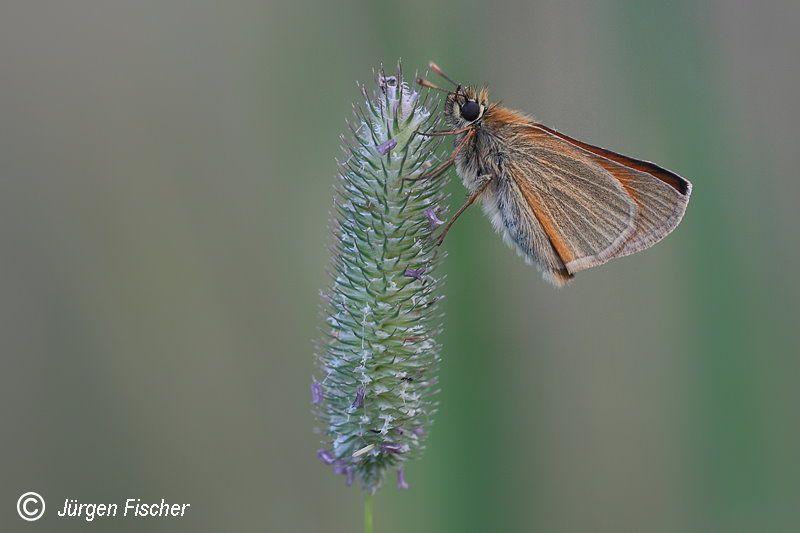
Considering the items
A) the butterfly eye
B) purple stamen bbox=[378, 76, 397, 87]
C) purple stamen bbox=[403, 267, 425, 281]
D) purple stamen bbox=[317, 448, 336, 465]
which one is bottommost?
purple stamen bbox=[317, 448, 336, 465]

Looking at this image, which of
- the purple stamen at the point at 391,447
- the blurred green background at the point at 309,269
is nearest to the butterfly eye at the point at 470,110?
the blurred green background at the point at 309,269

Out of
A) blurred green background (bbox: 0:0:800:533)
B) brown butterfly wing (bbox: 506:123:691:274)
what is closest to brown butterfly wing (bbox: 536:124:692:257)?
brown butterfly wing (bbox: 506:123:691:274)

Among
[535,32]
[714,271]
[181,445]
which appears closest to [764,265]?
[714,271]

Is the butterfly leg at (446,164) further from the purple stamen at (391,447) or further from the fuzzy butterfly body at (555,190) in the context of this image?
the purple stamen at (391,447)

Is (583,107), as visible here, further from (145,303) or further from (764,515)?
(145,303)

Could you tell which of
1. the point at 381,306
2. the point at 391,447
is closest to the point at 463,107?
the point at 381,306

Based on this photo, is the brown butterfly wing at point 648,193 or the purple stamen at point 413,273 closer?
the purple stamen at point 413,273

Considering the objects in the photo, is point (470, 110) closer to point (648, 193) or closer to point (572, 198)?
point (572, 198)

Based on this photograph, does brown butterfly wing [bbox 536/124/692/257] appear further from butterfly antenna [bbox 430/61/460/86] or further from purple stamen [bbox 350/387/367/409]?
purple stamen [bbox 350/387/367/409]
